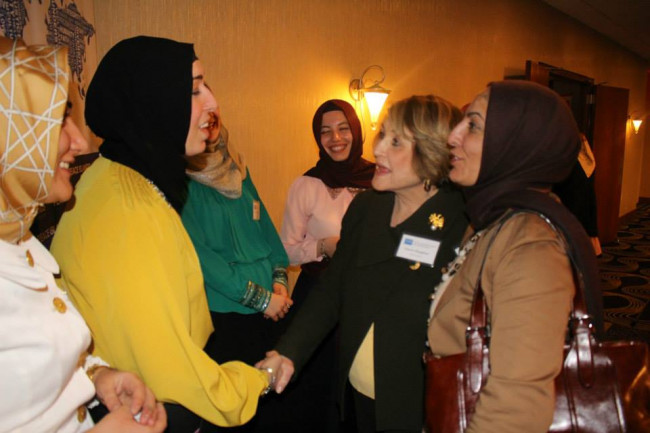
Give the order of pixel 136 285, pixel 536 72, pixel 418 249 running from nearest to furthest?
pixel 136 285, pixel 418 249, pixel 536 72

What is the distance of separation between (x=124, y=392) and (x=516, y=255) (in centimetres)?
98

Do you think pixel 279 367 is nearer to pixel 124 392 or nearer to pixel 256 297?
pixel 256 297

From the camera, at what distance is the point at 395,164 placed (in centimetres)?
176

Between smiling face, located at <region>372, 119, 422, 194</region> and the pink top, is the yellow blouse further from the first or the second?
the pink top

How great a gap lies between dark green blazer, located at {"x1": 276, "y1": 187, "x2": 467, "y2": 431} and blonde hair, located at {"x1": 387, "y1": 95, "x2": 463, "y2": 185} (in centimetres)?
11

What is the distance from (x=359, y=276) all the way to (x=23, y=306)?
1.12 meters

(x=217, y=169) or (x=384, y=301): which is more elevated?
(x=217, y=169)

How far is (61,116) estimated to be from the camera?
958 millimetres

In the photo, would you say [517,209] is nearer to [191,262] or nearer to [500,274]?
[500,274]

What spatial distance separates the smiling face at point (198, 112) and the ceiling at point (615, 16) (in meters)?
7.53

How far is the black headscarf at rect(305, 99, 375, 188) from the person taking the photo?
120 inches

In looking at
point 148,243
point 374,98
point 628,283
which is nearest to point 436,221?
point 148,243

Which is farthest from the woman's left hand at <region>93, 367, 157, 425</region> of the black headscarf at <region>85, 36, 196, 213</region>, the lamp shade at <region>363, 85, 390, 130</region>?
the lamp shade at <region>363, 85, 390, 130</region>

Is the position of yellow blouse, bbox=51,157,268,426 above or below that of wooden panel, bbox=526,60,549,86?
below
